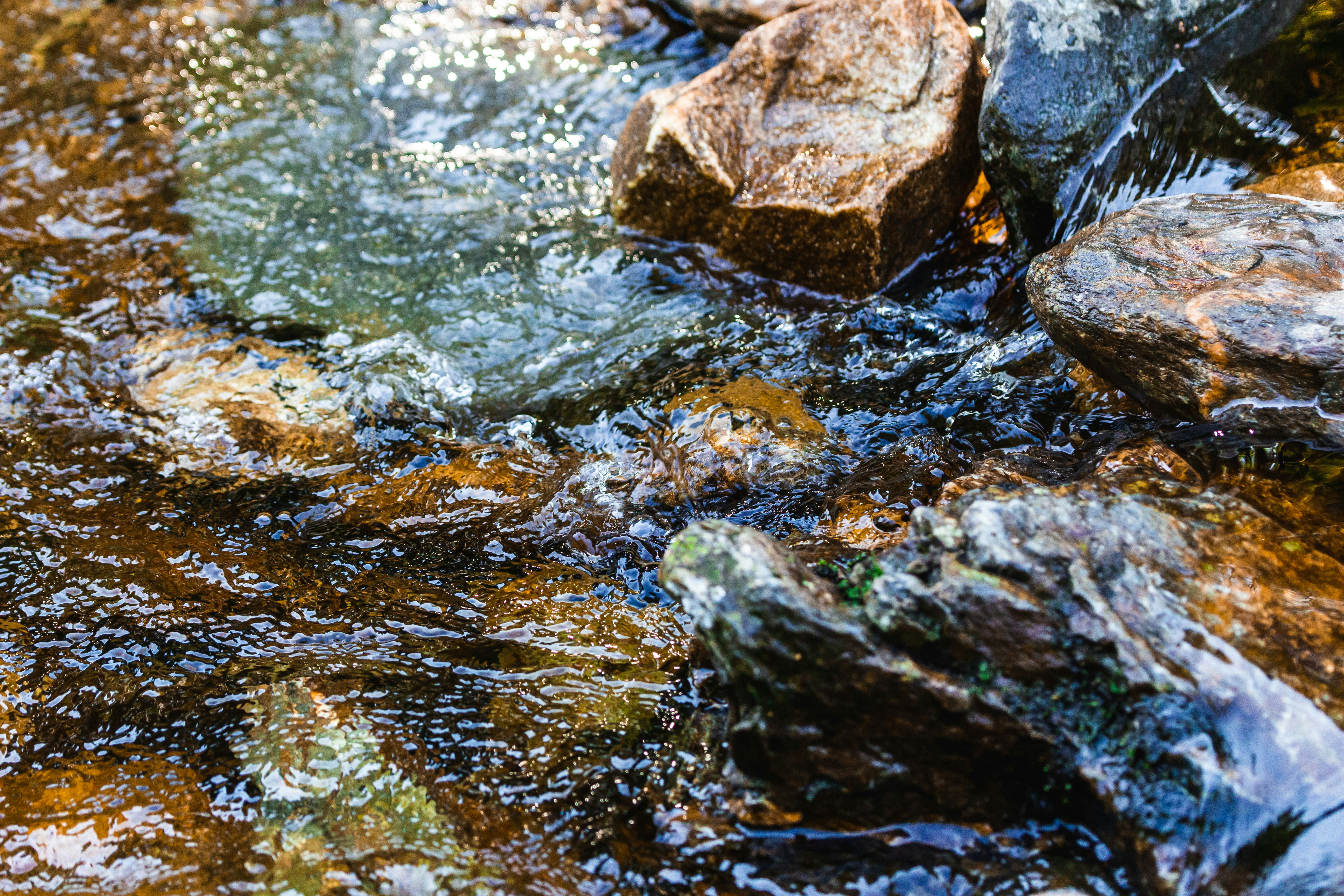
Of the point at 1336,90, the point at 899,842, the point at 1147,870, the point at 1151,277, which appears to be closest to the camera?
the point at 1147,870

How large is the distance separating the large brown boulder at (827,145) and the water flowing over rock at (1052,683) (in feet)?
7.57

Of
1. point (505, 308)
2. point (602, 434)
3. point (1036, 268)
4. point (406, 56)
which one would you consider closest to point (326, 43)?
point (406, 56)

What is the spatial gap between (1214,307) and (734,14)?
422cm

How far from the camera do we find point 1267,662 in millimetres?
1928

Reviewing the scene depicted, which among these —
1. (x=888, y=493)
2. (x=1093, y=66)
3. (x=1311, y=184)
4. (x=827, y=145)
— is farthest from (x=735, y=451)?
(x=1311, y=184)

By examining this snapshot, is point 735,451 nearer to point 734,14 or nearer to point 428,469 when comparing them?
point 428,469

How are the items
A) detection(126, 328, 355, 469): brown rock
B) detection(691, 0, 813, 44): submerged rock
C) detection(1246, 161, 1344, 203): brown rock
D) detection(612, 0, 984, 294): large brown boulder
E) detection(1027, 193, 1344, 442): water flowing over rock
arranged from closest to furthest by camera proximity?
detection(1027, 193, 1344, 442): water flowing over rock → detection(1246, 161, 1344, 203): brown rock → detection(126, 328, 355, 469): brown rock → detection(612, 0, 984, 294): large brown boulder → detection(691, 0, 813, 44): submerged rock

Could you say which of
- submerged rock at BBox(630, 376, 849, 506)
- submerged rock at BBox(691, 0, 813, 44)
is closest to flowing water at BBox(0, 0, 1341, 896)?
submerged rock at BBox(630, 376, 849, 506)

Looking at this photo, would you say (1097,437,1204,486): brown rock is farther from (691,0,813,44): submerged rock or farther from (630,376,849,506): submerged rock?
(691,0,813,44): submerged rock

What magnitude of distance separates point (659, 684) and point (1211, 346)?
81.4 inches

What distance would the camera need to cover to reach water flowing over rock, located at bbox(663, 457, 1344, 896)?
183 centimetres

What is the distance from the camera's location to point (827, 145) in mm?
4262

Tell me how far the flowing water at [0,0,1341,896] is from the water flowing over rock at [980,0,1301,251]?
0.53 meters

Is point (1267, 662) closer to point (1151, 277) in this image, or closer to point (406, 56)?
point (1151, 277)
